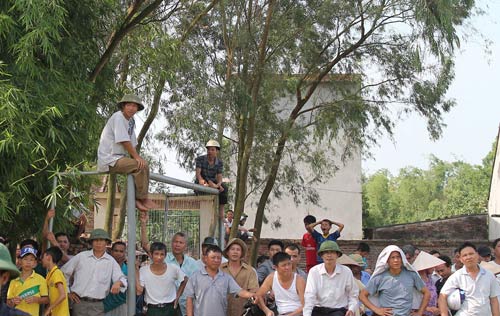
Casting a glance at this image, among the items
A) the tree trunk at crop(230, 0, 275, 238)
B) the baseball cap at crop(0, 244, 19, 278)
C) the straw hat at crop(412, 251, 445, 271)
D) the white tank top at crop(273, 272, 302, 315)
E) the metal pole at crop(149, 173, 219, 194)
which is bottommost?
the white tank top at crop(273, 272, 302, 315)

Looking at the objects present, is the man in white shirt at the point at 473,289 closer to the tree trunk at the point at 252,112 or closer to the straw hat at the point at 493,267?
the straw hat at the point at 493,267

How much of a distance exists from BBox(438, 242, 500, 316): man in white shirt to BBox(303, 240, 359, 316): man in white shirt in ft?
3.32

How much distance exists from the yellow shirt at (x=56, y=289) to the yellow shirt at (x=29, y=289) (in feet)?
0.25

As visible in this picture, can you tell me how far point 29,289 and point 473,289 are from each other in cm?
482

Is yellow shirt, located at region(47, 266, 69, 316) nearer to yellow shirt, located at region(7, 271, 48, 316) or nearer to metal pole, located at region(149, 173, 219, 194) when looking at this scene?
yellow shirt, located at region(7, 271, 48, 316)

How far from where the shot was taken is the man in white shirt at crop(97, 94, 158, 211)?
8867 millimetres

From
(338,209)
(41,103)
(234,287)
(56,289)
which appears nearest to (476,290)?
(234,287)

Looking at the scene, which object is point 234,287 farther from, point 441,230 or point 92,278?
point 441,230

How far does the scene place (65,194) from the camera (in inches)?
433

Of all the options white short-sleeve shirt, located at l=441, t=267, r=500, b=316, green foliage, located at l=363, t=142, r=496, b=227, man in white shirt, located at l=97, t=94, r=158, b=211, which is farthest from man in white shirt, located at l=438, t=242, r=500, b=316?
green foliage, located at l=363, t=142, r=496, b=227

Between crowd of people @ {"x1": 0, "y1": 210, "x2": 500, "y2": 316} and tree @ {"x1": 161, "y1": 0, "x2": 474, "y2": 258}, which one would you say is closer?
crowd of people @ {"x1": 0, "y1": 210, "x2": 500, "y2": 316}

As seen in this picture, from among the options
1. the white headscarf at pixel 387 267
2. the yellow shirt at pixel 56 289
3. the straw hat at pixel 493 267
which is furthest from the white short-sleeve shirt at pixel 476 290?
the yellow shirt at pixel 56 289

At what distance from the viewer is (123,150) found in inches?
354

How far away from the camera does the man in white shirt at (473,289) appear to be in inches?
347
